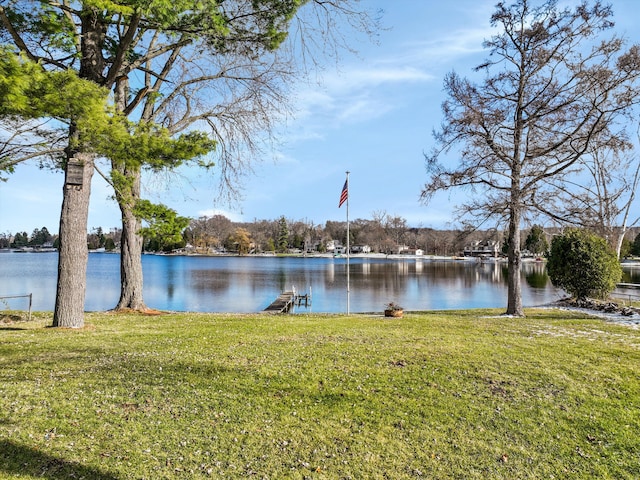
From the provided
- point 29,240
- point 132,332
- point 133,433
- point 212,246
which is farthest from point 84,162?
point 29,240

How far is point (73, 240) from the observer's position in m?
9.38

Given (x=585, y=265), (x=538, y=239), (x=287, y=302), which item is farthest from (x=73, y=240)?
(x=585, y=265)

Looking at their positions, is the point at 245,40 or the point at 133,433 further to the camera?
the point at 245,40

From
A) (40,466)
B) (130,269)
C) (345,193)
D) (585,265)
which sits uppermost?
(345,193)

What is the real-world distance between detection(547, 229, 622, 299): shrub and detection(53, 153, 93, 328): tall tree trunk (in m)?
17.2

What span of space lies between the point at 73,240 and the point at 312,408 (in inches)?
290

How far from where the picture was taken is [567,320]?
1290 cm

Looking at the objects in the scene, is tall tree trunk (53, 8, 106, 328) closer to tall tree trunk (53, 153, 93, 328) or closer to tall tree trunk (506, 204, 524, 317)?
tall tree trunk (53, 153, 93, 328)

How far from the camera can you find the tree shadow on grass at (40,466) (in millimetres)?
3543

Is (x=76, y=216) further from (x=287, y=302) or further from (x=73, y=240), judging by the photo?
(x=287, y=302)

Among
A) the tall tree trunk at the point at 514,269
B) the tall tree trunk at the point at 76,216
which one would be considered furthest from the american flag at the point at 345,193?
the tall tree trunk at the point at 76,216

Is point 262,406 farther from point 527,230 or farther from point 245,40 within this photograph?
point 527,230

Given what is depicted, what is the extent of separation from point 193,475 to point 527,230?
1402cm

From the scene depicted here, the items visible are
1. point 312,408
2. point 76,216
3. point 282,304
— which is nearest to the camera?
point 312,408
